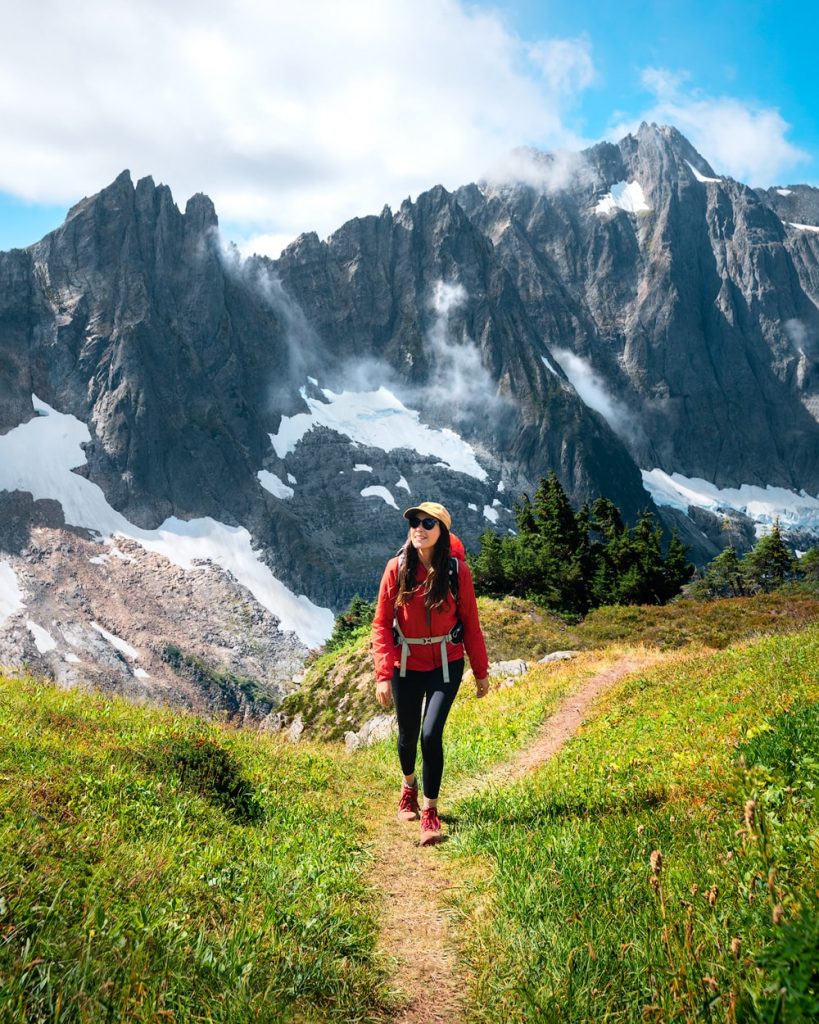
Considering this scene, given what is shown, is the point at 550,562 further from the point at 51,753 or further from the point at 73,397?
the point at 73,397

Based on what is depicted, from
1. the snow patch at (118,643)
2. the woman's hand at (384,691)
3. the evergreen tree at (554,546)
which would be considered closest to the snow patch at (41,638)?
the snow patch at (118,643)

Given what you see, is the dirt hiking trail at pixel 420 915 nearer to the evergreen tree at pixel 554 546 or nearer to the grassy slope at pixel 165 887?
the grassy slope at pixel 165 887

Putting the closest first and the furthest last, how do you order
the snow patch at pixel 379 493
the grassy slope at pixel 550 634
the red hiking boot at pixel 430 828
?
the red hiking boot at pixel 430 828
the grassy slope at pixel 550 634
the snow patch at pixel 379 493

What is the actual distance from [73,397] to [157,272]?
118 ft

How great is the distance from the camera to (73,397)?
14188 cm

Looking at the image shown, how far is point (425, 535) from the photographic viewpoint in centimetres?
676

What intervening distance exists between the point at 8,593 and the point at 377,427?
323 ft

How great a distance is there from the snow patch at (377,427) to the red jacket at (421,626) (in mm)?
158519

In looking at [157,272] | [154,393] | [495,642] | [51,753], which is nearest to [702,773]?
[51,753]

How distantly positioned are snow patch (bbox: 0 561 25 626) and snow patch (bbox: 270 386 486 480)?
66794 mm

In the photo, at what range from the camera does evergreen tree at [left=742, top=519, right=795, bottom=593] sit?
2704 inches

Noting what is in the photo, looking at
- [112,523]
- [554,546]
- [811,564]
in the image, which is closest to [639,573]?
[554,546]

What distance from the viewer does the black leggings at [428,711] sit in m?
6.68

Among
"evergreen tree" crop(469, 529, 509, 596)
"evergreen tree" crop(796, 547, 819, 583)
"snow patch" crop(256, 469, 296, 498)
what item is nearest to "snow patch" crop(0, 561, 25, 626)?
"snow patch" crop(256, 469, 296, 498)
